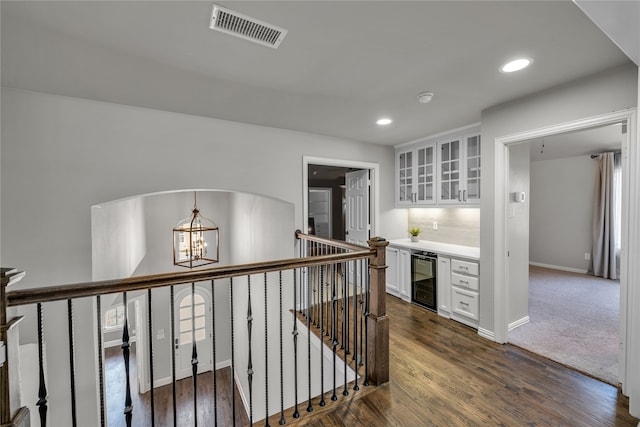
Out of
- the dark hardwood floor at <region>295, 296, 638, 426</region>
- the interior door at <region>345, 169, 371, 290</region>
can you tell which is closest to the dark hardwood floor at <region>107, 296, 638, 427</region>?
the dark hardwood floor at <region>295, 296, 638, 426</region>

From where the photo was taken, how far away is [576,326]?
10.5 feet

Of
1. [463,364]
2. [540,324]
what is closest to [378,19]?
[463,364]

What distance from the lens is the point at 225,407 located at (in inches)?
196

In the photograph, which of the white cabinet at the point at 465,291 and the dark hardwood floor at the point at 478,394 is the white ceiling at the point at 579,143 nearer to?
the white cabinet at the point at 465,291

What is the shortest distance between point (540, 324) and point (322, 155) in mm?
3531

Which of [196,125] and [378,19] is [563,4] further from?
[196,125]

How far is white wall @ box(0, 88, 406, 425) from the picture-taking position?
221cm

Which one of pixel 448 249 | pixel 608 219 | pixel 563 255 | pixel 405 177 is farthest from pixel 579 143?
pixel 448 249

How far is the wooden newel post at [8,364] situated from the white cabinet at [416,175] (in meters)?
4.22

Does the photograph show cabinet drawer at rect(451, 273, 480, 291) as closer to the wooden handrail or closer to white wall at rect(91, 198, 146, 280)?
the wooden handrail

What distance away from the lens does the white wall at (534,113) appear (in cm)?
206

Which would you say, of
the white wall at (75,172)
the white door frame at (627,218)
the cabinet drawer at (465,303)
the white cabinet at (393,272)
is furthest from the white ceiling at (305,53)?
the white cabinet at (393,272)

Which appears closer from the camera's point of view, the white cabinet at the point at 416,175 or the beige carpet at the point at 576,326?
the beige carpet at the point at 576,326

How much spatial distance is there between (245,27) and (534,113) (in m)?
2.66
